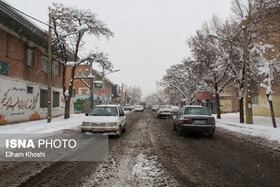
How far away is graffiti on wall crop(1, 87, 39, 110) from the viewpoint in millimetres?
13469

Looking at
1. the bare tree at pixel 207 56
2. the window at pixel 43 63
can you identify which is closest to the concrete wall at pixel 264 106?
the bare tree at pixel 207 56

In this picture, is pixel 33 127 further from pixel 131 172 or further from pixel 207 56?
pixel 207 56

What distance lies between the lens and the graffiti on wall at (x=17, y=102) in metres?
13.5

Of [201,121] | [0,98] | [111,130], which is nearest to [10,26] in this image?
[0,98]

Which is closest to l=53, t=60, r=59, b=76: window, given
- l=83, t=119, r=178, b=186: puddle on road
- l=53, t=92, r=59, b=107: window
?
l=53, t=92, r=59, b=107: window

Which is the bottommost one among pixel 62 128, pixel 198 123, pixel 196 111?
pixel 62 128

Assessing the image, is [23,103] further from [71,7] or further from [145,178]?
[145,178]

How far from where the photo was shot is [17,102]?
14766mm

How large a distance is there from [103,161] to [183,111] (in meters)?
6.13

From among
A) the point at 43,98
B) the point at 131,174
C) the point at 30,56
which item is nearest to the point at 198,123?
the point at 131,174

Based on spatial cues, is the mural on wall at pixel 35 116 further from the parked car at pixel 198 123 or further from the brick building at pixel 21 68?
the parked car at pixel 198 123

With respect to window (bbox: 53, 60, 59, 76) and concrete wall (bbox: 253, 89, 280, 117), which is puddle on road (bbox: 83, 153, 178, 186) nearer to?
window (bbox: 53, 60, 59, 76)

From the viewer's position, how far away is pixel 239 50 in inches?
645

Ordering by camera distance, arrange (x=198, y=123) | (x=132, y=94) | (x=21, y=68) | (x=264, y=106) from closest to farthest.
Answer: (x=198, y=123), (x=21, y=68), (x=264, y=106), (x=132, y=94)
